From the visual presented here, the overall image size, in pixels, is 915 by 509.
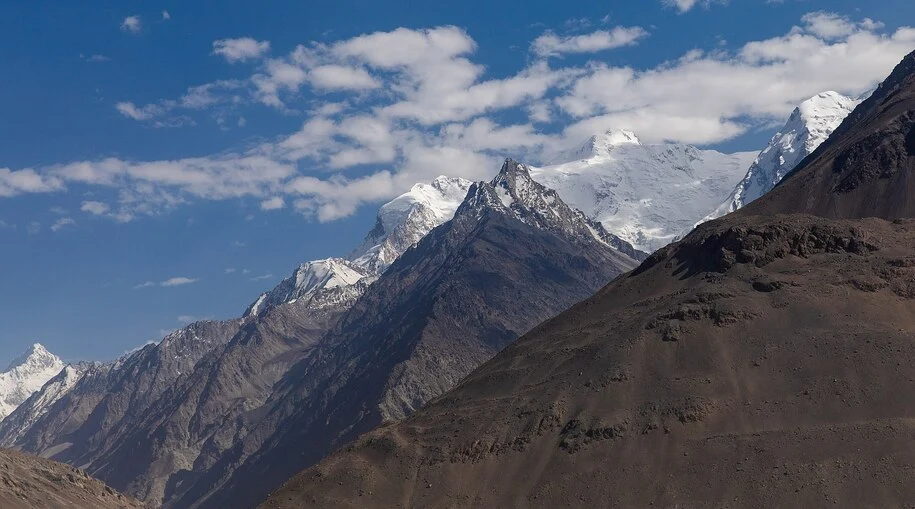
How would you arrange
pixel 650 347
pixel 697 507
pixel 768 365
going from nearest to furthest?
1. pixel 697 507
2. pixel 768 365
3. pixel 650 347

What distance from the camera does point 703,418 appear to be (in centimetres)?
16738

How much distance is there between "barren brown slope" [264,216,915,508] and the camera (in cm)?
14888

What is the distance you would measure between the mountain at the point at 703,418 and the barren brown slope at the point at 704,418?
0.81ft

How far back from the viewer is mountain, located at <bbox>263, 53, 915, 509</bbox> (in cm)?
14888

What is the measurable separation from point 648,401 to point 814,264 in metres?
42.4

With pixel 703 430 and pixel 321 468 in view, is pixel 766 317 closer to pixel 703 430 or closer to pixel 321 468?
pixel 703 430

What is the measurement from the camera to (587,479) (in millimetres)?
162750

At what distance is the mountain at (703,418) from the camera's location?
148875 mm

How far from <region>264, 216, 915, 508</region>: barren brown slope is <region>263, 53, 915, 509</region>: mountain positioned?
25cm

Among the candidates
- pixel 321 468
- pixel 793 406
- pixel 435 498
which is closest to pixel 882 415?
pixel 793 406

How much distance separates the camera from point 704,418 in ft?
549

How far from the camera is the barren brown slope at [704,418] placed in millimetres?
148875

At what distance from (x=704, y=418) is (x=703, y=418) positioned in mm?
134

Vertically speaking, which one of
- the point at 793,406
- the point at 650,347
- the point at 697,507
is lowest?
the point at 697,507
